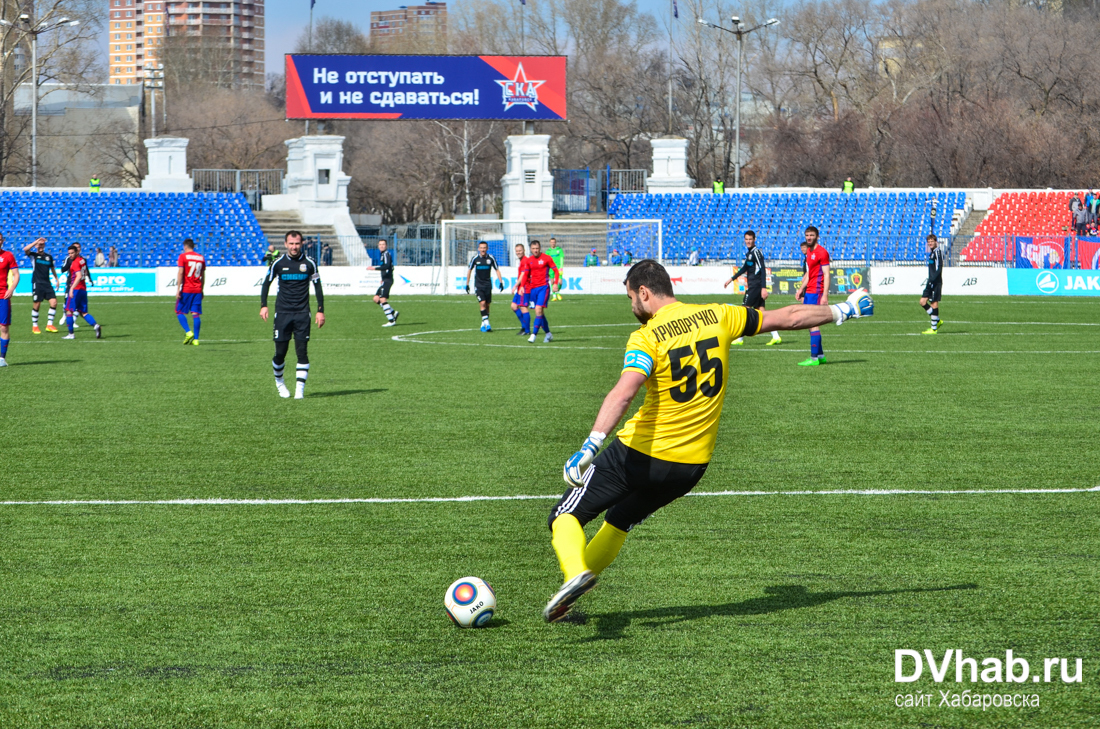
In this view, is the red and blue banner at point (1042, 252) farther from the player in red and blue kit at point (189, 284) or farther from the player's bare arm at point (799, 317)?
the player's bare arm at point (799, 317)

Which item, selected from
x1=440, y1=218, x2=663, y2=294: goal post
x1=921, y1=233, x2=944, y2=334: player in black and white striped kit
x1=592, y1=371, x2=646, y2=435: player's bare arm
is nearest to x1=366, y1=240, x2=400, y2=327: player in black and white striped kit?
x1=921, y1=233, x2=944, y2=334: player in black and white striped kit

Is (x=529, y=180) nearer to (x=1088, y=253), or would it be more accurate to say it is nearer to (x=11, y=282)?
(x=1088, y=253)

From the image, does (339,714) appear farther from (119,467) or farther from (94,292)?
(94,292)

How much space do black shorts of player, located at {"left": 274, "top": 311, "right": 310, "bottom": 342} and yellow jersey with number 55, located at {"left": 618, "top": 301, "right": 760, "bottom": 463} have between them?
393 inches

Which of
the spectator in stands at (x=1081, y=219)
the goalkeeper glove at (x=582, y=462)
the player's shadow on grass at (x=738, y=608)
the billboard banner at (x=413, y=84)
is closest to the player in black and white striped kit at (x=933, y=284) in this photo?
the player's shadow on grass at (x=738, y=608)

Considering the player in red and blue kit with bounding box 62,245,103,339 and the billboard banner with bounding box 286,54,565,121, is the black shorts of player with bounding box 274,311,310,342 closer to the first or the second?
the player in red and blue kit with bounding box 62,245,103,339

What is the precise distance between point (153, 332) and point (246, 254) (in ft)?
80.7

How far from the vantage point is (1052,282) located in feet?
134

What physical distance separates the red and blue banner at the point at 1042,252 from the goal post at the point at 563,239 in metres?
12.8

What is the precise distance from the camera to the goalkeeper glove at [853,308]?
259 inches

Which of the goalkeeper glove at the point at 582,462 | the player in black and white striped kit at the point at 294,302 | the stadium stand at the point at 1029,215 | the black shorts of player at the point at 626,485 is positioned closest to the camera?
the goalkeeper glove at the point at 582,462

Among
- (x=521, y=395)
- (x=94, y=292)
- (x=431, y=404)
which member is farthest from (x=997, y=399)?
(x=94, y=292)

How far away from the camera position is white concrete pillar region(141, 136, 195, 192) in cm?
5409

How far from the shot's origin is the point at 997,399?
1512 cm
